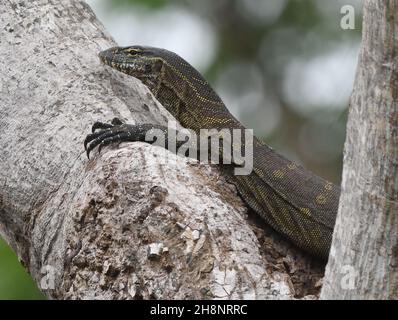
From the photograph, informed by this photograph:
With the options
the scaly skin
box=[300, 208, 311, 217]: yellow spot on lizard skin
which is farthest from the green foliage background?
box=[300, 208, 311, 217]: yellow spot on lizard skin

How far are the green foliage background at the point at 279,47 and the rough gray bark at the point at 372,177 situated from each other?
6.04 metres

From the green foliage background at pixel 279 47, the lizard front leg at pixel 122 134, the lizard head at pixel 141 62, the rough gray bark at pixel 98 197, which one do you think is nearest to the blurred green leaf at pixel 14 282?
the rough gray bark at pixel 98 197

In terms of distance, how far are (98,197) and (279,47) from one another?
6387mm

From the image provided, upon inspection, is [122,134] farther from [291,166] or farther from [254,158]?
[291,166]

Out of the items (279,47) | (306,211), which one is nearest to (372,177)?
(306,211)

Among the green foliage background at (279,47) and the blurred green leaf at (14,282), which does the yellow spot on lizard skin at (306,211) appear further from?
the green foliage background at (279,47)

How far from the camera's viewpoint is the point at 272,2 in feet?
35.9

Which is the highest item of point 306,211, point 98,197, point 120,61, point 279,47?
point 279,47

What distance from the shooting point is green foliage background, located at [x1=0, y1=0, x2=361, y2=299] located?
998 cm

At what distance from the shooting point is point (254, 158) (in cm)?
624
